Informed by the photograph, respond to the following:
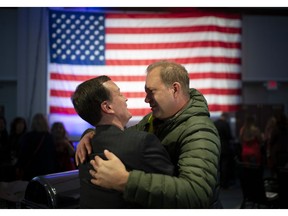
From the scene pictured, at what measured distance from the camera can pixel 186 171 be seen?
48.3 inches

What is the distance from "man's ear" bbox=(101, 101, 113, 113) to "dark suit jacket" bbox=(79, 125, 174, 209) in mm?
61

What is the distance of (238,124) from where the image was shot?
32.6 ft

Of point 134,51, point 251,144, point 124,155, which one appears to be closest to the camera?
point 124,155

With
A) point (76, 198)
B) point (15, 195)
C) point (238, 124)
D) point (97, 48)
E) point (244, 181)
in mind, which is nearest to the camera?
point (76, 198)

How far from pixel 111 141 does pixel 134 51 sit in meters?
4.94

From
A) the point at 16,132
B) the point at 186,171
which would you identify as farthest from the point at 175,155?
the point at 16,132

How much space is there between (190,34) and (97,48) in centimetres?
161

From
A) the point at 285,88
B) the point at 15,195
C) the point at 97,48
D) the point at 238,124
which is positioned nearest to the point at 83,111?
the point at 15,195

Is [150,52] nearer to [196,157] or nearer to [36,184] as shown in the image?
[36,184]

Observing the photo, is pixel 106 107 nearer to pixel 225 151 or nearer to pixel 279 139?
pixel 279 139

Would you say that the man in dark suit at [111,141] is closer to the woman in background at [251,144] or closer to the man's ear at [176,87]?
the man's ear at [176,87]

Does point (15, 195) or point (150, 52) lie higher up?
point (150, 52)

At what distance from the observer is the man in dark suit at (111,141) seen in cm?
121

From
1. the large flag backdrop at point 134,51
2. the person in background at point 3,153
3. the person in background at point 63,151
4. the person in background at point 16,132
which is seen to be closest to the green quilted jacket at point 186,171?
the person in background at point 3,153
